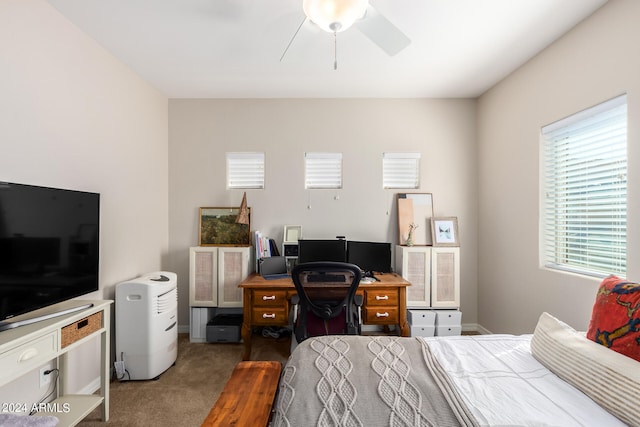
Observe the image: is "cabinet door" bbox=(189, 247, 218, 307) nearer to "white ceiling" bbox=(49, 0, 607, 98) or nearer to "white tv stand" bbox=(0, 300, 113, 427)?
"white tv stand" bbox=(0, 300, 113, 427)

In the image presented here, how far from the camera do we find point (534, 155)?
246 centimetres

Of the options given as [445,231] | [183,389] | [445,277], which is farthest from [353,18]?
[183,389]

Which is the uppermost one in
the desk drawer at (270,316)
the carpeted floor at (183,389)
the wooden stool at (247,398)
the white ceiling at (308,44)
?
the white ceiling at (308,44)

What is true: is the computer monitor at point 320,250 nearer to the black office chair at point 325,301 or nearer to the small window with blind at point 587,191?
the black office chair at point 325,301

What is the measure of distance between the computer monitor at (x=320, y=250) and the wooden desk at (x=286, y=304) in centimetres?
46

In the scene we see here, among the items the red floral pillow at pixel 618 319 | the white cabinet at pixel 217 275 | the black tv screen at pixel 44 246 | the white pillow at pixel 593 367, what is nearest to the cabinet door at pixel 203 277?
the white cabinet at pixel 217 275

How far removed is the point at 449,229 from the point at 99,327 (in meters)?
3.24

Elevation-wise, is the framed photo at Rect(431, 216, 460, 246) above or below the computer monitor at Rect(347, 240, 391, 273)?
above

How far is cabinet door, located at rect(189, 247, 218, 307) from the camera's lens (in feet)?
9.75

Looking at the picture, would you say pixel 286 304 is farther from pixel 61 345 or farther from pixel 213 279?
pixel 61 345

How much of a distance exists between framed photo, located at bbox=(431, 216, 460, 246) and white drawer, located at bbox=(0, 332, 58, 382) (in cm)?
317

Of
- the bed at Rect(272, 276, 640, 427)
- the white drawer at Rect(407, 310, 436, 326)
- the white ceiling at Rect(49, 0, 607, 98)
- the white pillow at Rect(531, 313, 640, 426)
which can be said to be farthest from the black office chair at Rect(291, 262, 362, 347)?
the white ceiling at Rect(49, 0, 607, 98)

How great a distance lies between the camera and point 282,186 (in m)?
3.26

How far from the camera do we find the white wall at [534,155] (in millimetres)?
1701
